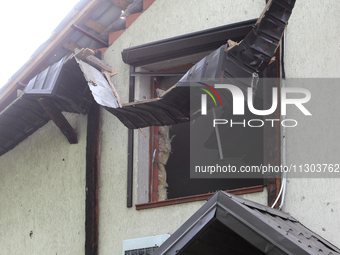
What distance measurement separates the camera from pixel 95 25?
827 cm

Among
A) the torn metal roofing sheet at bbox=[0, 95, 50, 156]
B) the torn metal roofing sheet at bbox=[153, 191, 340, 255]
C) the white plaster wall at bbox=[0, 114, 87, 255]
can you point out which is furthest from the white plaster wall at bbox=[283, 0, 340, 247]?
the torn metal roofing sheet at bbox=[0, 95, 50, 156]

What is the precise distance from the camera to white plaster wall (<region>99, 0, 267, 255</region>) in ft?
22.3

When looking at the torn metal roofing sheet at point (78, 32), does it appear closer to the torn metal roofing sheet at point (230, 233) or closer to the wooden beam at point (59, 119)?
the wooden beam at point (59, 119)

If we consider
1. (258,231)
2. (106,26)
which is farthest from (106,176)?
(258,231)

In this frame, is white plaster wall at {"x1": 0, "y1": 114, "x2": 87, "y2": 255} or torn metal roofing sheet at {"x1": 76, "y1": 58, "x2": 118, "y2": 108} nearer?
torn metal roofing sheet at {"x1": 76, "y1": 58, "x2": 118, "y2": 108}

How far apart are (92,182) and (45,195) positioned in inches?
50.3

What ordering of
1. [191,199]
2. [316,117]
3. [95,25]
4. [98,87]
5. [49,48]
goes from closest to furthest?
[316,117] < [191,199] < [98,87] < [49,48] < [95,25]

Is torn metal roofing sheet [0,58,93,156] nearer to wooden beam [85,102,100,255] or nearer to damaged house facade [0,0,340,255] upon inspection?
damaged house facade [0,0,340,255]

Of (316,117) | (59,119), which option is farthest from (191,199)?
(59,119)

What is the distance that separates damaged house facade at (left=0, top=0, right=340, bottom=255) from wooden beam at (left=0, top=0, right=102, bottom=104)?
1.0 inches

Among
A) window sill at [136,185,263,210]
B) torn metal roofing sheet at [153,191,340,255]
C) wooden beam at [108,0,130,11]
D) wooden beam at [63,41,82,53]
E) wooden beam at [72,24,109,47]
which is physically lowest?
torn metal roofing sheet at [153,191,340,255]

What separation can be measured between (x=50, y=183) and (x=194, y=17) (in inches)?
152

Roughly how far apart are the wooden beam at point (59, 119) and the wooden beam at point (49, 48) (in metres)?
1.09

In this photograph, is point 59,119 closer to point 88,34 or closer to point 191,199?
point 88,34
